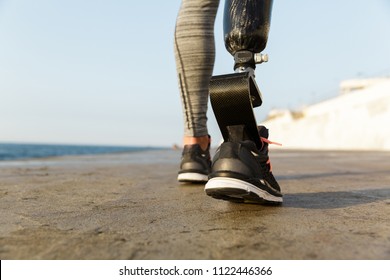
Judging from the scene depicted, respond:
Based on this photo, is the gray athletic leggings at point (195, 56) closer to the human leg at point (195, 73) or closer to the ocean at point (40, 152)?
the human leg at point (195, 73)

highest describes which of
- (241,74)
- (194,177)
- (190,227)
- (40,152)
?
(241,74)

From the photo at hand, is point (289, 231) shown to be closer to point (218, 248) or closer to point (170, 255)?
point (218, 248)

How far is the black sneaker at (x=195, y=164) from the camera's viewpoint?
6.07 feet

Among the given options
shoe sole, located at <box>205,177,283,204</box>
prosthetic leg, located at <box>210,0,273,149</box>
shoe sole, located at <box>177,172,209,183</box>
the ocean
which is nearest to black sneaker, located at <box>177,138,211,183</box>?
shoe sole, located at <box>177,172,209,183</box>

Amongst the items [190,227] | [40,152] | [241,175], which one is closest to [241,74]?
[241,175]

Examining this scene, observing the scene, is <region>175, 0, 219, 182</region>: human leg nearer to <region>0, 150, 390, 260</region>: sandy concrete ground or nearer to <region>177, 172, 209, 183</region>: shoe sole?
<region>177, 172, 209, 183</region>: shoe sole

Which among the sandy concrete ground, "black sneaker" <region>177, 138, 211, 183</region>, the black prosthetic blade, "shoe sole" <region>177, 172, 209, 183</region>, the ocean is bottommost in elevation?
the ocean

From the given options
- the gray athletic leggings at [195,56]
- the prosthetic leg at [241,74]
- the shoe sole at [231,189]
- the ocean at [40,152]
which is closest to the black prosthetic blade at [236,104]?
the prosthetic leg at [241,74]

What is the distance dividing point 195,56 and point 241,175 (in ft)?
2.83

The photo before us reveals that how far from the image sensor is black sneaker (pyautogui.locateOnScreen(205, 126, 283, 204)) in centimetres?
113

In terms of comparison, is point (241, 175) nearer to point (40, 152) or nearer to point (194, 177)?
point (194, 177)

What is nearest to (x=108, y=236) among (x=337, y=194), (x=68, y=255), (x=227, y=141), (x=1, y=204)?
(x=68, y=255)

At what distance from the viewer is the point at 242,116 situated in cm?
123
